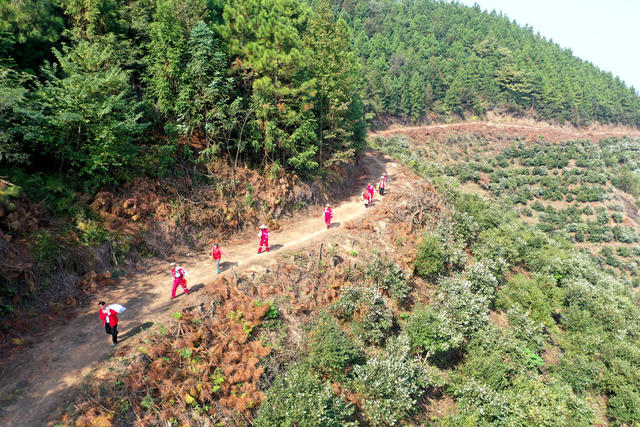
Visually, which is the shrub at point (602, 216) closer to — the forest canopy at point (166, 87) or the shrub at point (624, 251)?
the shrub at point (624, 251)

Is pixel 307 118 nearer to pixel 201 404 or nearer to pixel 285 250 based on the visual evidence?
pixel 285 250

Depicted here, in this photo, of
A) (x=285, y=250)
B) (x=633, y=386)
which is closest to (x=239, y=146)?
(x=285, y=250)

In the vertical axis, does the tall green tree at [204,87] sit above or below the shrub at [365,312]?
above

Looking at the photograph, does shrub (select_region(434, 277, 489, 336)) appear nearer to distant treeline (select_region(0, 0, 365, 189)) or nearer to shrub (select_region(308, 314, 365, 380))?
shrub (select_region(308, 314, 365, 380))

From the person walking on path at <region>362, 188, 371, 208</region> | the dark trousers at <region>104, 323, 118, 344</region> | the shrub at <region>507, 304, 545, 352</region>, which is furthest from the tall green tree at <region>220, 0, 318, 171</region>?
the shrub at <region>507, 304, 545, 352</region>

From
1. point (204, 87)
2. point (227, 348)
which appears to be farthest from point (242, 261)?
point (204, 87)

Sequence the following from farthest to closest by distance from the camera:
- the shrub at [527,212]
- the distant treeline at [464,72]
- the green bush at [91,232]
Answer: the distant treeline at [464,72] < the shrub at [527,212] < the green bush at [91,232]

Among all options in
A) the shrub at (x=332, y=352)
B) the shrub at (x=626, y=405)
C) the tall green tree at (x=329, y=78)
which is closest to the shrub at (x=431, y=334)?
the shrub at (x=332, y=352)
